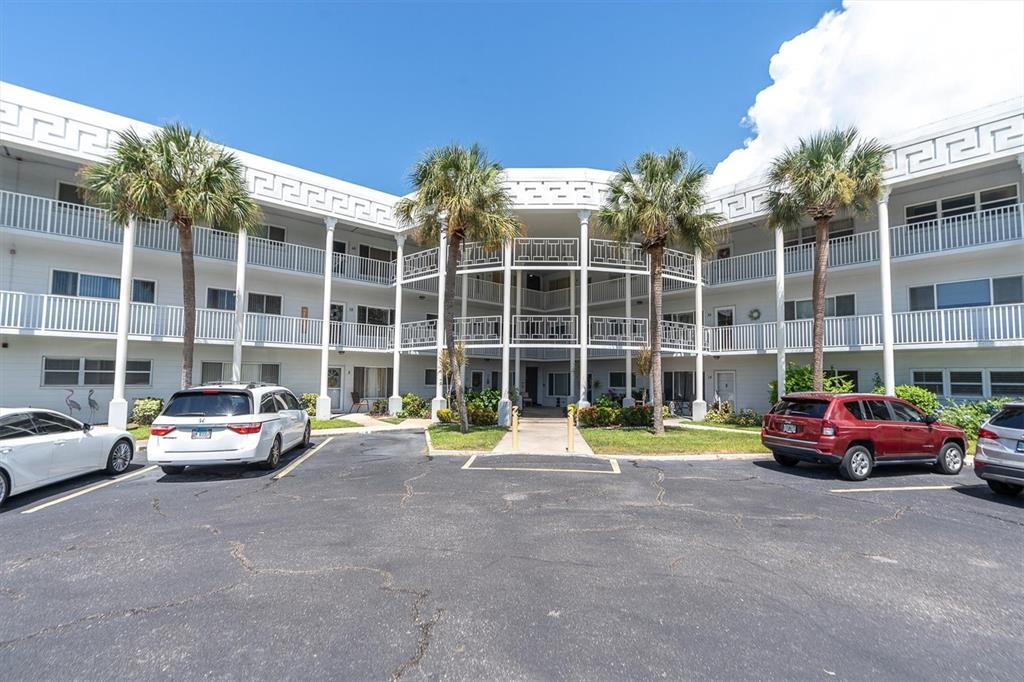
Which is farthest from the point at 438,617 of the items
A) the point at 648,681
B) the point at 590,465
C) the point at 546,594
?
the point at 590,465

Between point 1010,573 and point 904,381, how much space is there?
16308 mm

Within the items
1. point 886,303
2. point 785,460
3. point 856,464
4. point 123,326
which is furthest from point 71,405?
point 886,303

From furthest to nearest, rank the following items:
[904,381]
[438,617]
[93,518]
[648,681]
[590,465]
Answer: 1. [904,381]
2. [590,465]
3. [93,518]
4. [438,617]
5. [648,681]

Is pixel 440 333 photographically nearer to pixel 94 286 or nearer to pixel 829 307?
pixel 94 286

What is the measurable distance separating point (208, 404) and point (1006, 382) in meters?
22.9

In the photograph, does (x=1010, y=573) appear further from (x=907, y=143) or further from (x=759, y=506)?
(x=907, y=143)

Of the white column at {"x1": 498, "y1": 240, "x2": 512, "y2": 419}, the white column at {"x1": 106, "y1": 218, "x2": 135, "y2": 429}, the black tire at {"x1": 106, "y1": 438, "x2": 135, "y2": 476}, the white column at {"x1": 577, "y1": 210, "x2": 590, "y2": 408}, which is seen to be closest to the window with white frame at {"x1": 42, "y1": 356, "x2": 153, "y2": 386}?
the white column at {"x1": 106, "y1": 218, "x2": 135, "y2": 429}

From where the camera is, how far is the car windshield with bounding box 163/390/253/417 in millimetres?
9664

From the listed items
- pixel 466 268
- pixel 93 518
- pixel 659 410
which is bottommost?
pixel 93 518

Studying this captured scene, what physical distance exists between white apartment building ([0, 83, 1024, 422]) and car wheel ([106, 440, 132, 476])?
8.87m

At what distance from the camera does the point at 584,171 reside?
20.2 m

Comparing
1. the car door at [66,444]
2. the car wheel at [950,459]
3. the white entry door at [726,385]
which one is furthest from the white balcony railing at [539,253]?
the car door at [66,444]

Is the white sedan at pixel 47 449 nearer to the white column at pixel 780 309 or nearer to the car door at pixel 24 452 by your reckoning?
the car door at pixel 24 452

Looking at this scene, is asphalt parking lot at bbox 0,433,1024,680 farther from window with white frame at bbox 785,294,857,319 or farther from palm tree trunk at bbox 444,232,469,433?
window with white frame at bbox 785,294,857,319
